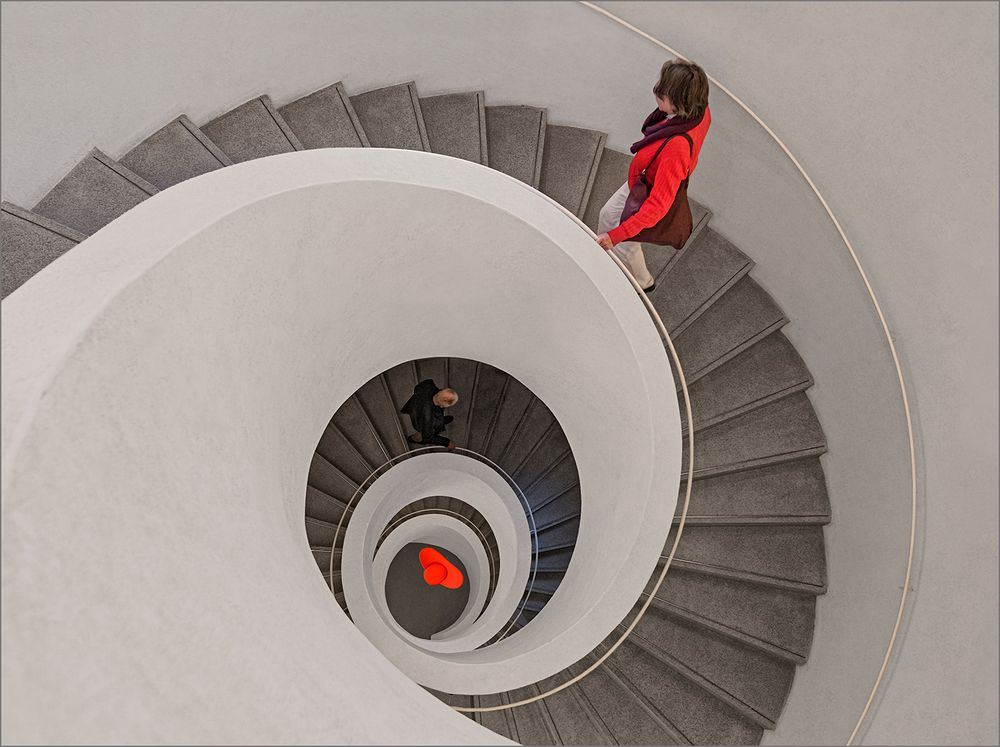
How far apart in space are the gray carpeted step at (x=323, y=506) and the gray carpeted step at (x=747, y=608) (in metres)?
3.16

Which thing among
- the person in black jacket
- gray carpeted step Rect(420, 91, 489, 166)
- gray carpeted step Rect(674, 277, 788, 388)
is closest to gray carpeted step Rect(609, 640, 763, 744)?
gray carpeted step Rect(674, 277, 788, 388)

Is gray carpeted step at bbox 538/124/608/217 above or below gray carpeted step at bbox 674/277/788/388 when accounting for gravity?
above

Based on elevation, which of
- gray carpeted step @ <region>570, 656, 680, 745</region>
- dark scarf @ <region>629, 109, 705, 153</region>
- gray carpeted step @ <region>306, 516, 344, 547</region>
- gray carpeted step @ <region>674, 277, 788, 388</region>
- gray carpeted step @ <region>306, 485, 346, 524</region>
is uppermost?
dark scarf @ <region>629, 109, 705, 153</region>

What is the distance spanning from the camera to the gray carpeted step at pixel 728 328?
5.97 m

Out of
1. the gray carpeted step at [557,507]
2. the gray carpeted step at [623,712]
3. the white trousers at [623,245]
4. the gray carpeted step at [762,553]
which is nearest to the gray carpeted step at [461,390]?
the gray carpeted step at [557,507]

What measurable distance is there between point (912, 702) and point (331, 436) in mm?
5119

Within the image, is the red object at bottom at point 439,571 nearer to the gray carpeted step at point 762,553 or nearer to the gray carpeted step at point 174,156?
the gray carpeted step at point 762,553

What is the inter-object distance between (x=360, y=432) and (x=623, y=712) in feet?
11.3

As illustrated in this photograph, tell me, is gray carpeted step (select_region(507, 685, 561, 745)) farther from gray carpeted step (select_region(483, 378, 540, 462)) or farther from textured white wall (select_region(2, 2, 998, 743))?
gray carpeted step (select_region(483, 378, 540, 462))

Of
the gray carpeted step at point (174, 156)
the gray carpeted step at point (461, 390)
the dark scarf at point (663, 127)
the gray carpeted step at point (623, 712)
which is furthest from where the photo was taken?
the gray carpeted step at point (461, 390)

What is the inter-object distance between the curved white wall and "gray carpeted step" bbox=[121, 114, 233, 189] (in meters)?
1.64

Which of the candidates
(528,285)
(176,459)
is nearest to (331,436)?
(528,285)

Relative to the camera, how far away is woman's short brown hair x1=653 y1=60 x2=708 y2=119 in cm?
387

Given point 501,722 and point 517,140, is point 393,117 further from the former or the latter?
point 501,722
